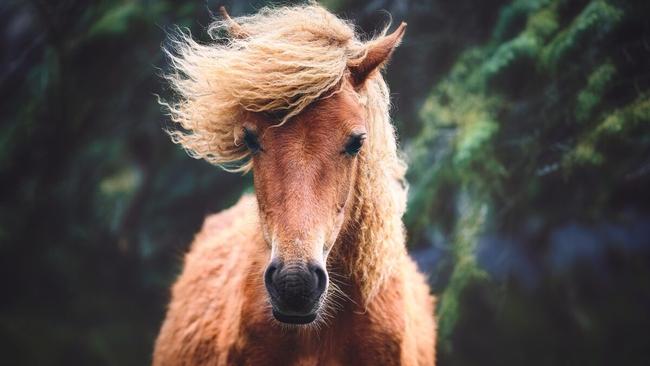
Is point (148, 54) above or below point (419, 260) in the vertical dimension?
above

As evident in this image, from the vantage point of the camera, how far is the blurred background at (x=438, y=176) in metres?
4.14

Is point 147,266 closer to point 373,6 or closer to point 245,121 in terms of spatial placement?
point 373,6

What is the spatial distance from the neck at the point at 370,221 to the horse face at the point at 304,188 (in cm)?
10

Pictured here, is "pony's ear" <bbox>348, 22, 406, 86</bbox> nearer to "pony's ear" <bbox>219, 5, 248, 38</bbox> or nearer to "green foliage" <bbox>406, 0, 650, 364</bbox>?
"pony's ear" <bbox>219, 5, 248, 38</bbox>

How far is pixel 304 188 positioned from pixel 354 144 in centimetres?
32

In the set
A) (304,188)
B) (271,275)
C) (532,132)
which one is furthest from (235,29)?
(532,132)

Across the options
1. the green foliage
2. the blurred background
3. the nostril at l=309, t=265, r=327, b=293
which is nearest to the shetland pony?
the nostril at l=309, t=265, r=327, b=293

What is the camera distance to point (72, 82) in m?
5.86

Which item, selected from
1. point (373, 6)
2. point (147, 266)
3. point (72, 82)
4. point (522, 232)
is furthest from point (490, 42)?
point (147, 266)

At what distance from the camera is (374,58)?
245 centimetres

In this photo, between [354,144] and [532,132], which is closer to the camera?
[354,144]

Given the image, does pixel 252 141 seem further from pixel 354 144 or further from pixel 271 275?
pixel 271 275

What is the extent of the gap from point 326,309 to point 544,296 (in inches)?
133

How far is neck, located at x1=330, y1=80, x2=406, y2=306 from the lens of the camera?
253 centimetres
